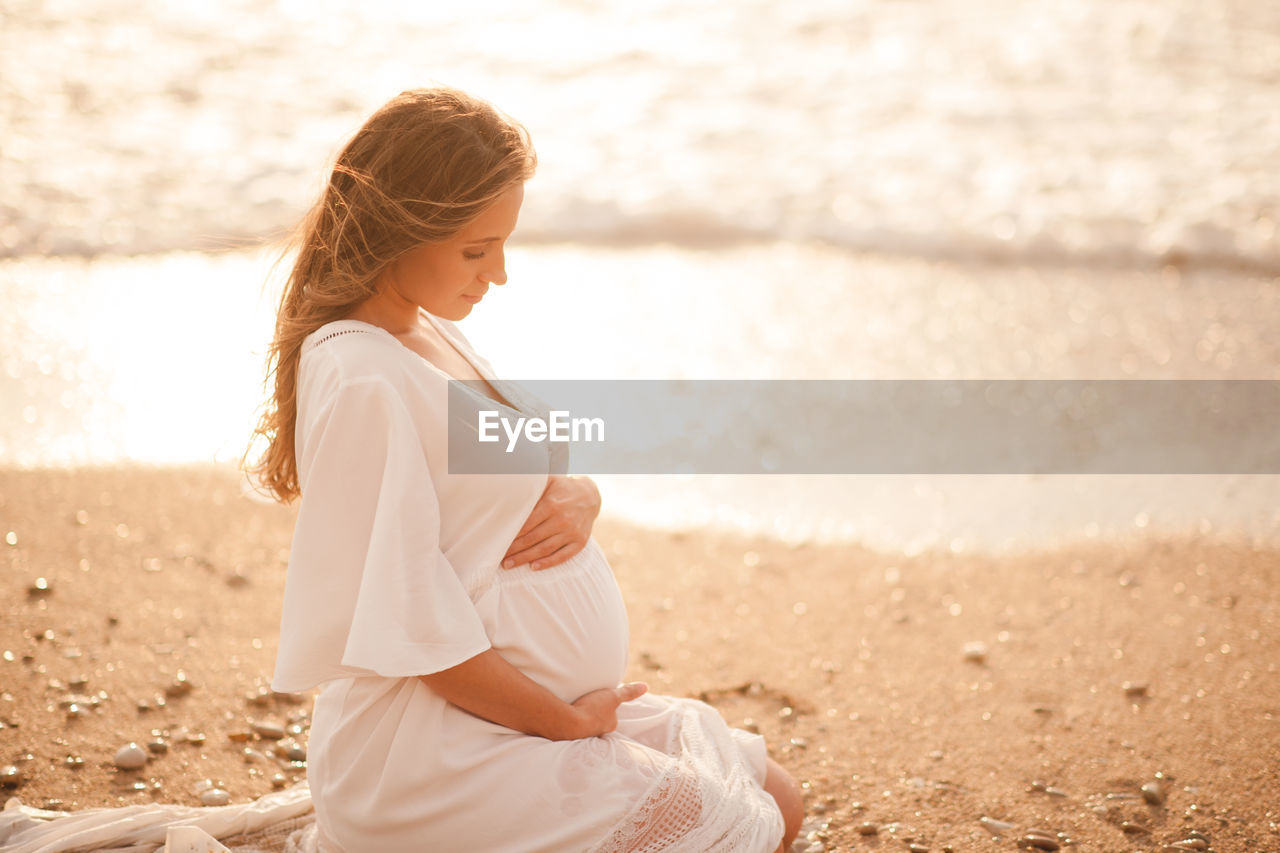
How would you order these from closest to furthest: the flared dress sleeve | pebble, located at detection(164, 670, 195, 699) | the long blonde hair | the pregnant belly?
the flared dress sleeve < the long blonde hair < the pregnant belly < pebble, located at detection(164, 670, 195, 699)

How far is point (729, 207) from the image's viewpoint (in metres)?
9.13

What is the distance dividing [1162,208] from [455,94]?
771 centimetres

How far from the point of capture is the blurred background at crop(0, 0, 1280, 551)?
551 centimetres

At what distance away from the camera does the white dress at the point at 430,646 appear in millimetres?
2311

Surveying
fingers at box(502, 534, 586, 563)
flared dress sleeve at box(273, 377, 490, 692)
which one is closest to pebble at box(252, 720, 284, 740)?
flared dress sleeve at box(273, 377, 490, 692)

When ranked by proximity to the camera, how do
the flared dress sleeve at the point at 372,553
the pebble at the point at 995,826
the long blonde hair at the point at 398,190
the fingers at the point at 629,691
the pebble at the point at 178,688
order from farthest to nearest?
the pebble at the point at 178,688, the pebble at the point at 995,826, the fingers at the point at 629,691, the long blonde hair at the point at 398,190, the flared dress sleeve at the point at 372,553

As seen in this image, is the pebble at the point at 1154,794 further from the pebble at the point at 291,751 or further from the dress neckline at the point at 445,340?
the pebble at the point at 291,751

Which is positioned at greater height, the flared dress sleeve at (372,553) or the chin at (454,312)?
the chin at (454,312)

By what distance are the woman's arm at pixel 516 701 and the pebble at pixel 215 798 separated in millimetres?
1125

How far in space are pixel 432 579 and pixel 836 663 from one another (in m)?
2.11

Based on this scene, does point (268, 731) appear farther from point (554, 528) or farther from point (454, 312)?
point (454, 312)

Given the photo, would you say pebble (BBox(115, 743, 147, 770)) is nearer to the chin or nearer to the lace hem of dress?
the lace hem of dress

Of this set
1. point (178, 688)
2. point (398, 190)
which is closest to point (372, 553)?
point (398, 190)

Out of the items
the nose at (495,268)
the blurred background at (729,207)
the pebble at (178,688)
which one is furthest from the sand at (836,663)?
the nose at (495,268)
